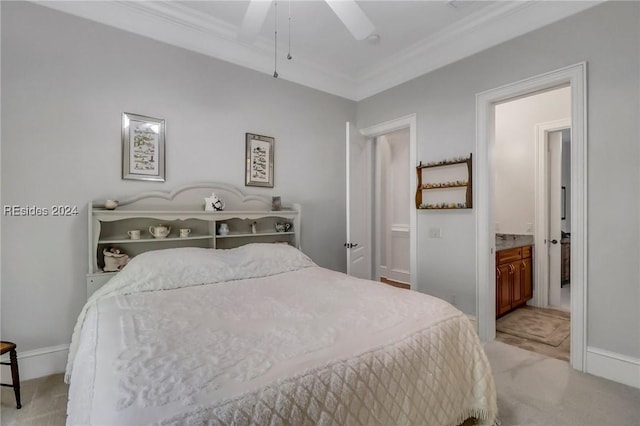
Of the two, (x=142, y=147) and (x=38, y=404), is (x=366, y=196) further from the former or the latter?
(x=38, y=404)

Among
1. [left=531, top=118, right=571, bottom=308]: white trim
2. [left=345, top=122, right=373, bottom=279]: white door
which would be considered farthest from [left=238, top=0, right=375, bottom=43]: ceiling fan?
[left=531, top=118, right=571, bottom=308]: white trim

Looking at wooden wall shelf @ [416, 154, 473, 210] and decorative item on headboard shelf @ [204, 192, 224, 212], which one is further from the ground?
wooden wall shelf @ [416, 154, 473, 210]

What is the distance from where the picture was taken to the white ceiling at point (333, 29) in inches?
101

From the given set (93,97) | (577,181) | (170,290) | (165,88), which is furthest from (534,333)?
(93,97)

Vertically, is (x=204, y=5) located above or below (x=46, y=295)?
above

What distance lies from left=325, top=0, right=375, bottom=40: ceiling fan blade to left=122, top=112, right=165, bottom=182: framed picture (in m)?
1.88

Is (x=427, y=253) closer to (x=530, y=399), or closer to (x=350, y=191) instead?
(x=350, y=191)

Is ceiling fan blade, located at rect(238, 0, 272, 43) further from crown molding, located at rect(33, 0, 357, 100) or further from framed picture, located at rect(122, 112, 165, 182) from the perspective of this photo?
framed picture, located at rect(122, 112, 165, 182)

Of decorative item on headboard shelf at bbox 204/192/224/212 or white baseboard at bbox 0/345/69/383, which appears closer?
white baseboard at bbox 0/345/69/383

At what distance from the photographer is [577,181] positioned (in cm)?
232

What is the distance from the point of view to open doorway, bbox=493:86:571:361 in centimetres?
355

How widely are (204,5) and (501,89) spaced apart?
2.77m

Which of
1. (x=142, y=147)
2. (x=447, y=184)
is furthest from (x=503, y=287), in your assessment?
(x=142, y=147)

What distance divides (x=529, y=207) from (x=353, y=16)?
12.0ft
